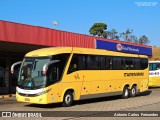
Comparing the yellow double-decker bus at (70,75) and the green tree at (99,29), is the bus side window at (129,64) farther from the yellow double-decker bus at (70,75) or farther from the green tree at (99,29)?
the green tree at (99,29)

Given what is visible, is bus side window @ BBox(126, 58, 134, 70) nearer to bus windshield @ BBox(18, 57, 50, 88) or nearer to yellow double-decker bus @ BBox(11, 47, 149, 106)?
yellow double-decker bus @ BBox(11, 47, 149, 106)

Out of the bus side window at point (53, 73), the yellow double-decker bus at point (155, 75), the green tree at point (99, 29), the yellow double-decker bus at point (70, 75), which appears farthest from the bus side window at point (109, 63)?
the green tree at point (99, 29)

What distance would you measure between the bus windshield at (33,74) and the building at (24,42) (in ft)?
12.5

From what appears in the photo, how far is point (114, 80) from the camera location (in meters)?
22.3

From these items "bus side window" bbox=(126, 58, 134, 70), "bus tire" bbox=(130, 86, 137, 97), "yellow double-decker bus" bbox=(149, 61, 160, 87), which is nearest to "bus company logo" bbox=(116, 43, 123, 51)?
"yellow double-decker bus" bbox=(149, 61, 160, 87)

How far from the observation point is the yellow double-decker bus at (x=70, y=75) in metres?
16.9

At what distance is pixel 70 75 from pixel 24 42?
523 cm

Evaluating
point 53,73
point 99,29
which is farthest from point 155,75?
point 99,29

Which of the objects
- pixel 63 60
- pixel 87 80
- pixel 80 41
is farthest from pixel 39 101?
pixel 80 41

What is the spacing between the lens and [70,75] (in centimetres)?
1825

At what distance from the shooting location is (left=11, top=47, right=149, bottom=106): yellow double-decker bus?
1691 centimetres

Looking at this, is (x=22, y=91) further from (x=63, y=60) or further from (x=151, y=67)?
(x=151, y=67)

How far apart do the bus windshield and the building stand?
3802 millimetres

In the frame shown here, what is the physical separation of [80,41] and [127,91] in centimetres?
608
